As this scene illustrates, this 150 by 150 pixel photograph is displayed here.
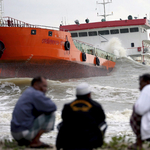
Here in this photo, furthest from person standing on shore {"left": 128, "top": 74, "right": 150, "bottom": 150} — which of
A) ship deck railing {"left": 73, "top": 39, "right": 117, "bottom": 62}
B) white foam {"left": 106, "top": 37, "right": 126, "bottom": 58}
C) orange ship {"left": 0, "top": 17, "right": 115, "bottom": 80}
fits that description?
white foam {"left": 106, "top": 37, "right": 126, "bottom": 58}

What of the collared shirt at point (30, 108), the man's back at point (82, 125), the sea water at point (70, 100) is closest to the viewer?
the man's back at point (82, 125)

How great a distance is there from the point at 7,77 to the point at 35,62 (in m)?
1.49

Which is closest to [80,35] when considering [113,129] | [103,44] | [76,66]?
[103,44]

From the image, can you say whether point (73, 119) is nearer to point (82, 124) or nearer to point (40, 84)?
point (82, 124)

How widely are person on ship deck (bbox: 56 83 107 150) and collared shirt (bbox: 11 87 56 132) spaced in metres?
0.38

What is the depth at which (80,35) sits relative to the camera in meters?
23.4

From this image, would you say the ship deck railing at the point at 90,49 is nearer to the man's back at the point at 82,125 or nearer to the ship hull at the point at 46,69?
the ship hull at the point at 46,69

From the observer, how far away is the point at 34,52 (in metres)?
12.4

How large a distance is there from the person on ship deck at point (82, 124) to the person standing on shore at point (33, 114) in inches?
16.0

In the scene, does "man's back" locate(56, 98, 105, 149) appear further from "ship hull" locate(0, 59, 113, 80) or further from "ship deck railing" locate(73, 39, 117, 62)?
"ship deck railing" locate(73, 39, 117, 62)

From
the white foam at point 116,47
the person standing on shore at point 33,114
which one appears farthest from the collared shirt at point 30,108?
the white foam at point 116,47

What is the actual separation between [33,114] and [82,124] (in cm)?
76

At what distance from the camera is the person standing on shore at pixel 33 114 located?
2990mm

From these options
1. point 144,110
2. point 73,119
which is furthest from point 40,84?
point 144,110
